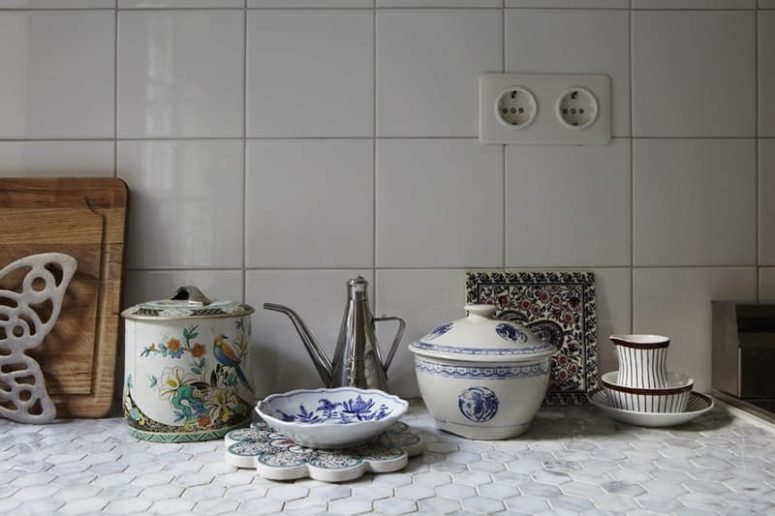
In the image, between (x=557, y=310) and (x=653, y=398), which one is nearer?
(x=653, y=398)

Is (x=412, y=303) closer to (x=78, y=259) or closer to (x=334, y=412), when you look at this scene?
(x=334, y=412)

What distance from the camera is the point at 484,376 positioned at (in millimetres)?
784

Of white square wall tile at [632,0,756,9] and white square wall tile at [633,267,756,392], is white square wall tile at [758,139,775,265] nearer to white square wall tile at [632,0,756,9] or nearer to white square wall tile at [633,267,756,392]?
white square wall tile at [633,267,756,392]

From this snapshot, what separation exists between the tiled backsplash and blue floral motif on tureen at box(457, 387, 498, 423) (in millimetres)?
245

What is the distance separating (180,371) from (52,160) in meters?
0.48

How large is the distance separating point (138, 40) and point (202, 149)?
0.21 meters

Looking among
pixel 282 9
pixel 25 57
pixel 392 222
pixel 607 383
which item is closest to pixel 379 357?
pixel 392 222

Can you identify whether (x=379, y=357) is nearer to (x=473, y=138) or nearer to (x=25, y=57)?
(x=473, y=138)

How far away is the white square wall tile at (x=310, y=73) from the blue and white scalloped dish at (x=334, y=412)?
0.44m

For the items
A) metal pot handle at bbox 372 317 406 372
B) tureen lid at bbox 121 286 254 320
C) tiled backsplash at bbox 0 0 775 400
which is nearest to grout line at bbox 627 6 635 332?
tiled backsplash at bbox 0 0 775 400

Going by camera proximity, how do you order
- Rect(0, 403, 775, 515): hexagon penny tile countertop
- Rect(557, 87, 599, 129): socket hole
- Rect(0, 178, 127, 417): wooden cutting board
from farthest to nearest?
Rect(557, 87, 599, 129): socket hole
Rect(0, 178, 127, 417): wooden cutting board
Rect(0, 403, 775, 515): hexagon penny tile countertop

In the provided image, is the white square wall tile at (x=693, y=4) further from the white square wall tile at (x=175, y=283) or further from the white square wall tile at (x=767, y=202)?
the white square wall tile at (x=175, y=283)

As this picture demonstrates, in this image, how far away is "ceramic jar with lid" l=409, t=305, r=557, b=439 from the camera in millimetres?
783

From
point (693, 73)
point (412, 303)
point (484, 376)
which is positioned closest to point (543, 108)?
point (693, 73)
